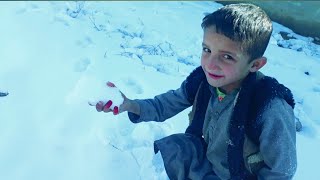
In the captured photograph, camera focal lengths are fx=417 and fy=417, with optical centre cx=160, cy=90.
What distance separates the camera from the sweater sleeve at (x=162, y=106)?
1879 millimetres

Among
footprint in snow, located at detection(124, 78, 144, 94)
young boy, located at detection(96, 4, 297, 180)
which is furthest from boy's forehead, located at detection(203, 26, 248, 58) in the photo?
footprint in snow, located at detection(124, 78, 144, 94)

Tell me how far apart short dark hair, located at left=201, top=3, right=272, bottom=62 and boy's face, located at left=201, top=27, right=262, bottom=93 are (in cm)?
2

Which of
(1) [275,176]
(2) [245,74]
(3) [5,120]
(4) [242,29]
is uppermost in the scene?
(4) [242,29]

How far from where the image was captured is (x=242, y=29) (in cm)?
150

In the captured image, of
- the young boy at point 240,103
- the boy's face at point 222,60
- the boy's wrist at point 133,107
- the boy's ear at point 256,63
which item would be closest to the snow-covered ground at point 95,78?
the boy's wrist at point 133,107

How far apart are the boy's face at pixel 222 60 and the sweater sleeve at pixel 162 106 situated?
304 mm

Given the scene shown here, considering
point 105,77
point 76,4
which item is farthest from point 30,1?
point 105,77

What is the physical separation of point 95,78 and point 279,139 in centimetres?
150

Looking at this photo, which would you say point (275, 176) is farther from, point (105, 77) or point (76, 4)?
point (76, 4)

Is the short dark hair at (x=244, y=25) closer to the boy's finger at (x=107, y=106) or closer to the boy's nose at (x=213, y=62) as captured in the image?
the boy's nose at (x=213, y=62)

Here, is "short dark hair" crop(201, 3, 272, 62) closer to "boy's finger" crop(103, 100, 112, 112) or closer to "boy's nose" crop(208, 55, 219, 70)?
"boy's nose" crop(208, 55, 219, 70)

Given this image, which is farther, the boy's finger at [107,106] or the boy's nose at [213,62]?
the boy's finger at [107,106]

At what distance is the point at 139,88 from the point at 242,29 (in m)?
1.35

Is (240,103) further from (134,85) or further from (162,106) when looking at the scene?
(134,85)
